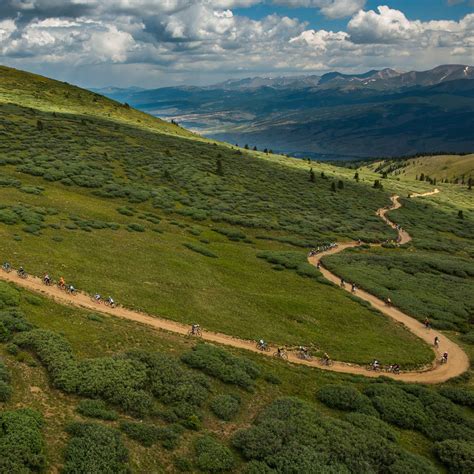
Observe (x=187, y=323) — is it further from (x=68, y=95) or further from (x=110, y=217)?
(x=68, y=95)

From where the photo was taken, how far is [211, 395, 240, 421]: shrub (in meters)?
26.6

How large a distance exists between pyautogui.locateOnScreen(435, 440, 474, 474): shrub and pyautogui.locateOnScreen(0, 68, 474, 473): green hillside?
0.33 feet

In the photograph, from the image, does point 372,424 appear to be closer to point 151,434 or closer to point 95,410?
point 151,434

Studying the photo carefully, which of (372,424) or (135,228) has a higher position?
(135,228)

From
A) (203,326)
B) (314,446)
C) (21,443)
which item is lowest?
(314,446)

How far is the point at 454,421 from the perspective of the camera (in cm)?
3192

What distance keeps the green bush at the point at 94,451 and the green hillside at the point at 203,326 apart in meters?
0.08

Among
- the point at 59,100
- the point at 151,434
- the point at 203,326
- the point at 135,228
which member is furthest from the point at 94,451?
the point at 59,100

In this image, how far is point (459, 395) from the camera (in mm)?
35750

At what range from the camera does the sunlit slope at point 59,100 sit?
156 meters

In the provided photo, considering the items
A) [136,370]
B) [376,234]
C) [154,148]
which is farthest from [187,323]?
[154,148]

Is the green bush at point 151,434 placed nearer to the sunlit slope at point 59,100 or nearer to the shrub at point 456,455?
the shrub at point 456,455

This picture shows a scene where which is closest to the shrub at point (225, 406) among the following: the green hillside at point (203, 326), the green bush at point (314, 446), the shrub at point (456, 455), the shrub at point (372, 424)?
the green hillside at point (203, 326)

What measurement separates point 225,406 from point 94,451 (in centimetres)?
919
